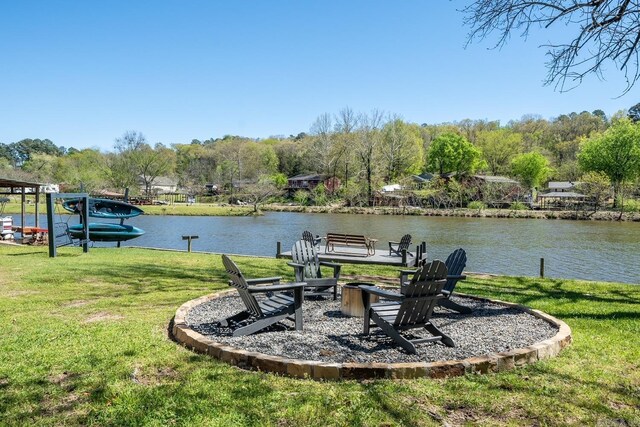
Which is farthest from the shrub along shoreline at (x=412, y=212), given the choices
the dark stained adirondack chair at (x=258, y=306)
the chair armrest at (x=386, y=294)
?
the chair armrest at (x=386, y=294)

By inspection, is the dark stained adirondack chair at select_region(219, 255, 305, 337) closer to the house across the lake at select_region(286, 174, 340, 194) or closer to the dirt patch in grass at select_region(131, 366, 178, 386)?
the dirt patch in grass at select_region(131, 366, 178, 386)

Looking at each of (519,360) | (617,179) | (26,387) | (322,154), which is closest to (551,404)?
(519,360)

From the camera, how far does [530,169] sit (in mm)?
69500

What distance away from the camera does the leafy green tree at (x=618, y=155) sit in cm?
5800

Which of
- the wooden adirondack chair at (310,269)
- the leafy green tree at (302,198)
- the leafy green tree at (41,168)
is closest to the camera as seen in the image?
the wooden adirondack chair at (310,269)

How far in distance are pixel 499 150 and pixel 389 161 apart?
19.8m

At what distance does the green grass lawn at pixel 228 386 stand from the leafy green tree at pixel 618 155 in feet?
202

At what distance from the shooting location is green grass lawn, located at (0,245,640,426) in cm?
353

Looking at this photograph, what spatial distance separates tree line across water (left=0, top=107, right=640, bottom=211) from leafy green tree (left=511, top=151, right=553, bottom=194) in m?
0.15

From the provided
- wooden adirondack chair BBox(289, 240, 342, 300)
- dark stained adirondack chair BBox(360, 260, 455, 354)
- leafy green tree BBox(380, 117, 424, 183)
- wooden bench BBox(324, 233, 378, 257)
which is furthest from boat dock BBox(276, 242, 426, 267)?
leafy green tree BBox(380, 117, 424, 183)

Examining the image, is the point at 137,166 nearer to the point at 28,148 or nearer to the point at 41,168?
the point at 41,168

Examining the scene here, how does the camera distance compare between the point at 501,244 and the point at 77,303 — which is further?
the point at 501,244

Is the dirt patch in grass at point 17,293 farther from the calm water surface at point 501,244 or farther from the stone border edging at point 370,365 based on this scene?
the calm water surface at point 501,244

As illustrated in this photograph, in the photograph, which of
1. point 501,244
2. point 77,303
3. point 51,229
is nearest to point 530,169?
point 501,244
